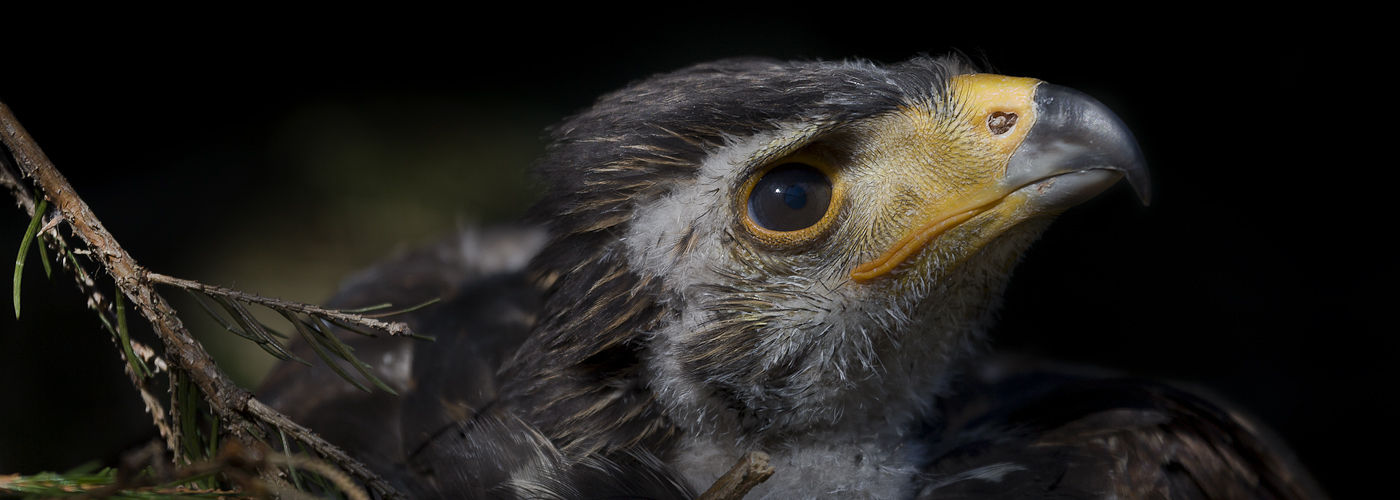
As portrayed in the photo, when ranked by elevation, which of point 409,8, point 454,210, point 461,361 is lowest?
point 461,361

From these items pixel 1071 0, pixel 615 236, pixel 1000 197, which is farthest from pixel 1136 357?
pixel 615 236

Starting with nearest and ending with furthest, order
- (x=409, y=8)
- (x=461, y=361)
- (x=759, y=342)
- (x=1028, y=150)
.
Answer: (x=1028, y=150) < (x=759, y=342) < (x=461, y=361) < (x=409, y=8)

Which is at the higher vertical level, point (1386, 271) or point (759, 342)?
point (759, 342)

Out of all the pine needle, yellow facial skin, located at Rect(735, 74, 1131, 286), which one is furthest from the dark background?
yellow facial skin, located at Rect(735, 74, 1131, 286)

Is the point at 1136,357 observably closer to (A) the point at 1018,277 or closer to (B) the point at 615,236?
(A) the point at 1018,277

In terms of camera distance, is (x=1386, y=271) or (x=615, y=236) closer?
(x=615, y=236)

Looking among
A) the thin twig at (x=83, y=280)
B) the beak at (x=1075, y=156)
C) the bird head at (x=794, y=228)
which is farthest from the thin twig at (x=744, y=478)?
the thin twig at (x=83, y=280)

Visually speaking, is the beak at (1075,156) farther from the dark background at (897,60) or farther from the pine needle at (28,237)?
the dark background at (897,60)
